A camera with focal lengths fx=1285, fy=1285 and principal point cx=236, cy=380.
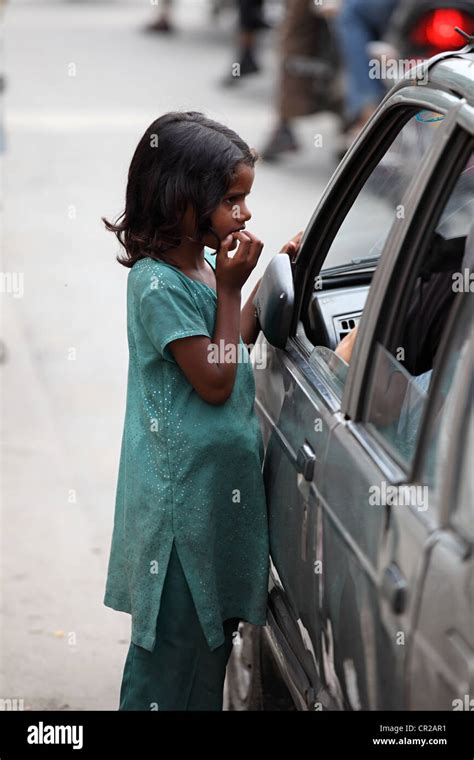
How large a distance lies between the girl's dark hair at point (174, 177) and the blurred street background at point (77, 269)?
0.48m

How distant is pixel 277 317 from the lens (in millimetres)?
2873

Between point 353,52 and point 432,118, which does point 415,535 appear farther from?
point 353,52

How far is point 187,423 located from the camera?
103 inches

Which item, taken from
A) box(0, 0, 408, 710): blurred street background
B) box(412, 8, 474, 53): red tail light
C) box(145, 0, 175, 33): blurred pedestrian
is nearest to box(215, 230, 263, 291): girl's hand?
box(0, 0, 408, 710): blurred street background

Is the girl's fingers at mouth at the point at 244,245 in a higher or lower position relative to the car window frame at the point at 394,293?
higher

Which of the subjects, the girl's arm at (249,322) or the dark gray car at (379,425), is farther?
the girl's arm at (249,322)

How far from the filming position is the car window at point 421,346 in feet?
7.55

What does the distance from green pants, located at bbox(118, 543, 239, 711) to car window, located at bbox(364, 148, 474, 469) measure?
60cm

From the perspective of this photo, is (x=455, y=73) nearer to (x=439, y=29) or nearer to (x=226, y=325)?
(x=226, y=325)

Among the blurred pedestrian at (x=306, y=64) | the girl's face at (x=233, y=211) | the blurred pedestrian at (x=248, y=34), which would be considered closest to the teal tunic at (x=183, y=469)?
the girl's face at (x=233, y=211)

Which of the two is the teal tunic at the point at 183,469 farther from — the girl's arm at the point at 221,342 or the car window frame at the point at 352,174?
the car window frame at the point at 352,174

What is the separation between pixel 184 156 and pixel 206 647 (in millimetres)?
1041

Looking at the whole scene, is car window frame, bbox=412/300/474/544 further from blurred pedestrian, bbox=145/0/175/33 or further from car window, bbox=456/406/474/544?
blurred pedestrian, bbox=145/0/175/33

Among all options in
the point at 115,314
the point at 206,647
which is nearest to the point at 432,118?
the point at 206,647
